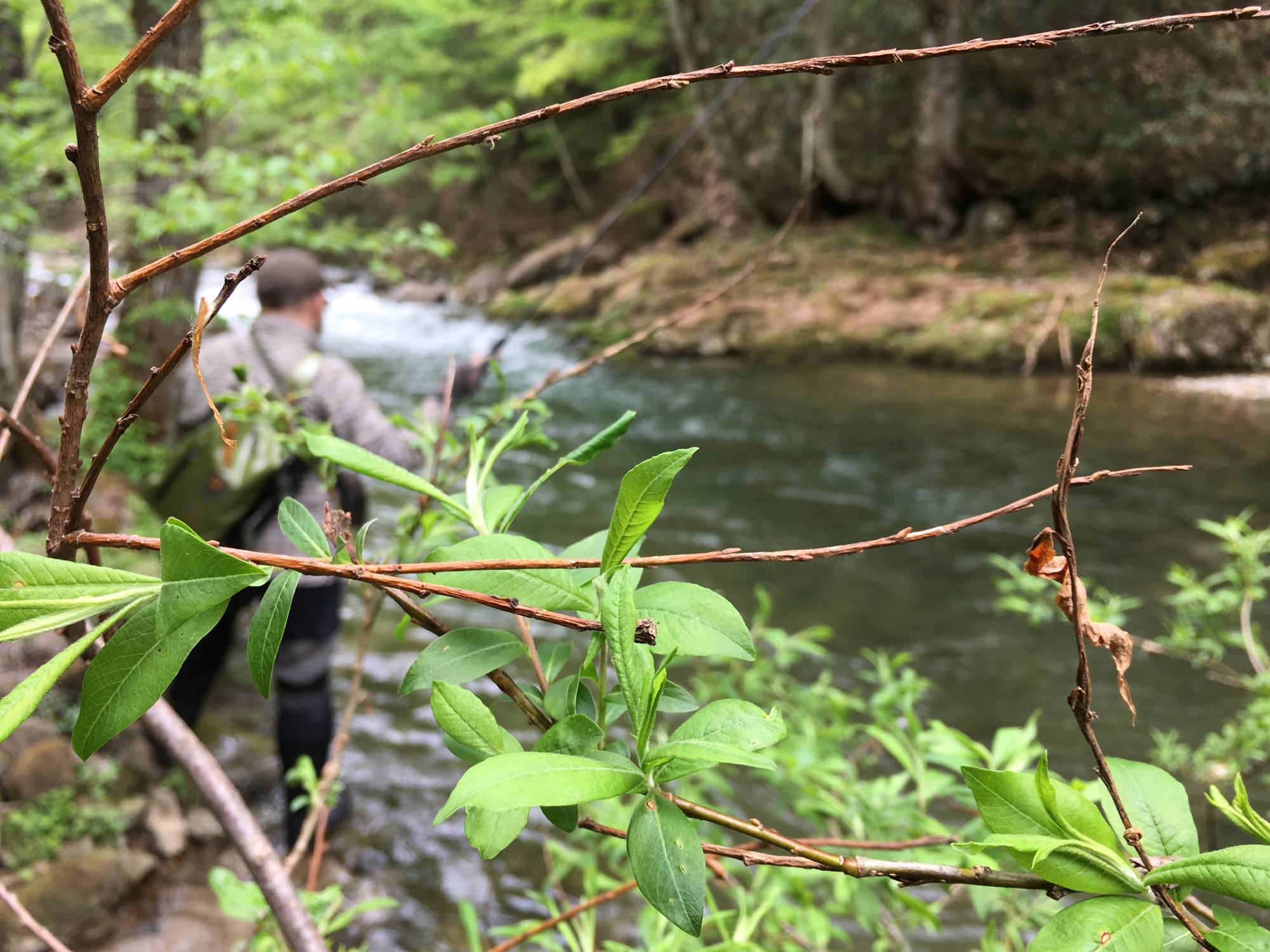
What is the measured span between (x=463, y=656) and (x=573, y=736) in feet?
0.35

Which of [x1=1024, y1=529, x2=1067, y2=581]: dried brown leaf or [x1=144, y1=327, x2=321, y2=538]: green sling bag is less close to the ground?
[x1=1024, y1=529, x2=1067, y2=581]: dried brown leaf

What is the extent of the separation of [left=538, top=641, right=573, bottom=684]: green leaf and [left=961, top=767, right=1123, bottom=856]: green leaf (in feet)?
1.01

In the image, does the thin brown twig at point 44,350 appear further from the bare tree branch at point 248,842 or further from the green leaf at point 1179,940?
the green leaf at point 1179,940

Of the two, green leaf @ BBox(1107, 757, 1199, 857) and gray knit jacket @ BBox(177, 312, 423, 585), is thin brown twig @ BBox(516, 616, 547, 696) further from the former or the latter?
→ gray knit jacket @ BBox(177, 312, 423, 585)

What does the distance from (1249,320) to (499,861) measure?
9.90 metres

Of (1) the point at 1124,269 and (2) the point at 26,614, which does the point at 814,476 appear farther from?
(2) the point at 26,614

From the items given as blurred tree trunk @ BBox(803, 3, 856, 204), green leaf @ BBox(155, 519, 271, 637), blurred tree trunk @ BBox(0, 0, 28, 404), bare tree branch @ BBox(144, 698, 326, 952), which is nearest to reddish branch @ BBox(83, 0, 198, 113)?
green leaf @ BBox(155, 519, 271, 637)

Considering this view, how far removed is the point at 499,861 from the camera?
3219 millimetres

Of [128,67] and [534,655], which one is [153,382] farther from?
[534,655]

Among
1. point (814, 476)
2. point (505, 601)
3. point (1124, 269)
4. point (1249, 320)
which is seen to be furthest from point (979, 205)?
point (505, 601)

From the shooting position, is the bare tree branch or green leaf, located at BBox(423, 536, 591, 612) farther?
the bare tree branch

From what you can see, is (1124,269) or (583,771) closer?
(583,771)

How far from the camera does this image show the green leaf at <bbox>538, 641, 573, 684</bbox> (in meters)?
0.59

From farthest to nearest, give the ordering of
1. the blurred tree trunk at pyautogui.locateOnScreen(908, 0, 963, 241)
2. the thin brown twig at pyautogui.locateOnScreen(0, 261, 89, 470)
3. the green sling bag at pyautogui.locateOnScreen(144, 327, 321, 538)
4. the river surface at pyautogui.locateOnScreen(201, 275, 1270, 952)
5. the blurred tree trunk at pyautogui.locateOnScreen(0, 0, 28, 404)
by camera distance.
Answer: the blurred tree trunk at pyautogui.locateOnScreen(908, 0, 963, 241) → the blurred tree trunk at pyautogui.locateOnScreen(0, 0, 28, 404) → the river surface at pyautogui.locateOnScreen(201, 275, 1270, 952) → the green sling bag at pyautogui.locateOnScreen(144, 327, 321, 538) → the thin brown twig at pyautogui.locateOnScreen(0, 261, 89, 470)
